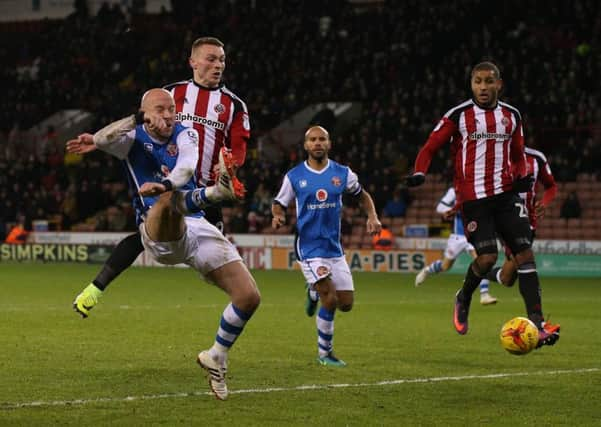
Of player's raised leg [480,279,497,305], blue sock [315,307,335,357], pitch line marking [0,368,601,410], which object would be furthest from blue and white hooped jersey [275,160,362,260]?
player's raised leg [480,279,497,305]

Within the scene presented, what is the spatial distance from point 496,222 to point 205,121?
271cm

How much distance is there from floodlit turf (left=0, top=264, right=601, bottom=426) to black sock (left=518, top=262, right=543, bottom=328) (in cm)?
50

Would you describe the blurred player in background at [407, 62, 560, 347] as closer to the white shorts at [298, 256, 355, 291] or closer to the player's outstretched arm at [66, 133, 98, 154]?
the white shorts at [298, 256, 355, 291]

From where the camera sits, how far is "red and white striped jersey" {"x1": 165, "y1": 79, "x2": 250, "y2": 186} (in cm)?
995

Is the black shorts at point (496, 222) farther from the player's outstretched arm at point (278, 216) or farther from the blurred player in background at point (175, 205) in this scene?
the blurred player in background at point (175, 205)

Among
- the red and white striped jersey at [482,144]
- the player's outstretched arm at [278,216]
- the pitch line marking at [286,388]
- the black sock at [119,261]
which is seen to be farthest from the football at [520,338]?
the black sock at [119,261]

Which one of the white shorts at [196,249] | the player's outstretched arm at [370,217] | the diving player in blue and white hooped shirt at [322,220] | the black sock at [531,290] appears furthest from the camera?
the player's outstretched arm at [370,217]

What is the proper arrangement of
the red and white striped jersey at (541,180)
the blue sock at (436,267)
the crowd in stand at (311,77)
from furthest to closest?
the crowd in stand at (311,77) < the blue sock at (436,267) < the red and white striped jersey at (541,180)

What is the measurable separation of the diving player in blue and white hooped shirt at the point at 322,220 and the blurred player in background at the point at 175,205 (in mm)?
2334

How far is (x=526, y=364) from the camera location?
10.2 metres

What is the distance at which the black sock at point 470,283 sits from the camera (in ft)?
35.5

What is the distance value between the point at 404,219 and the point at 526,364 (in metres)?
18.5

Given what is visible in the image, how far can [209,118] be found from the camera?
A: 1002cm

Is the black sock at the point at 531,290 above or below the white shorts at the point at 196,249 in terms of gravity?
below
